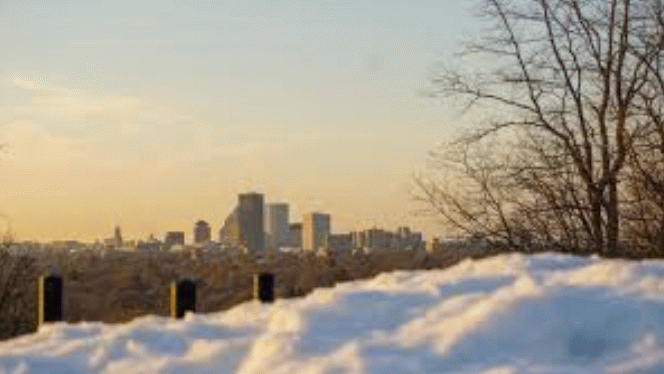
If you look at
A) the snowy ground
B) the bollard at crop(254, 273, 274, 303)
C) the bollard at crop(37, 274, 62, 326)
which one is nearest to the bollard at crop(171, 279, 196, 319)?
the bollard at crop(254, 273, 274, 303)

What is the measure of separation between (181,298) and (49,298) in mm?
1025

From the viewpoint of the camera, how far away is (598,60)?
19.6 m

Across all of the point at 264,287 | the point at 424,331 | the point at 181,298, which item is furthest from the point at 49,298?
the point at 424,331

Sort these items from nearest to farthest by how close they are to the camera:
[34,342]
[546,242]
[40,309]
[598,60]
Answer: [34,342], [40,309], [546,242], [598,60]

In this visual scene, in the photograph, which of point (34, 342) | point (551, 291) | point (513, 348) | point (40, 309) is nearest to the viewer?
point (513, 348)

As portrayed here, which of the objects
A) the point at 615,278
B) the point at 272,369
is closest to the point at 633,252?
the point at 615,278

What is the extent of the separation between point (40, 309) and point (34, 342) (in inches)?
118

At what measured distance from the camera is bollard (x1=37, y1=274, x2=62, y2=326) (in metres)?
9.76

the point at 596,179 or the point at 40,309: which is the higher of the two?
the point at 596,179

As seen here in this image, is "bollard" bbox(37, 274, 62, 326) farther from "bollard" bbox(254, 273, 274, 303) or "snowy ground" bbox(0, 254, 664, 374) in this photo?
"snowy ground" bbox(0, 254, 664, 374)

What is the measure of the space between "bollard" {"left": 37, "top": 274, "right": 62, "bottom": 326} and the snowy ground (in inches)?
105

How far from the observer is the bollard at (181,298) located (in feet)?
32.2

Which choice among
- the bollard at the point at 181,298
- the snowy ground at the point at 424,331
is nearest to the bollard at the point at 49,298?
the bollard at the point at 181,298

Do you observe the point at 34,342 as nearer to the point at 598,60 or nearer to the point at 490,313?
the point at 490,313
